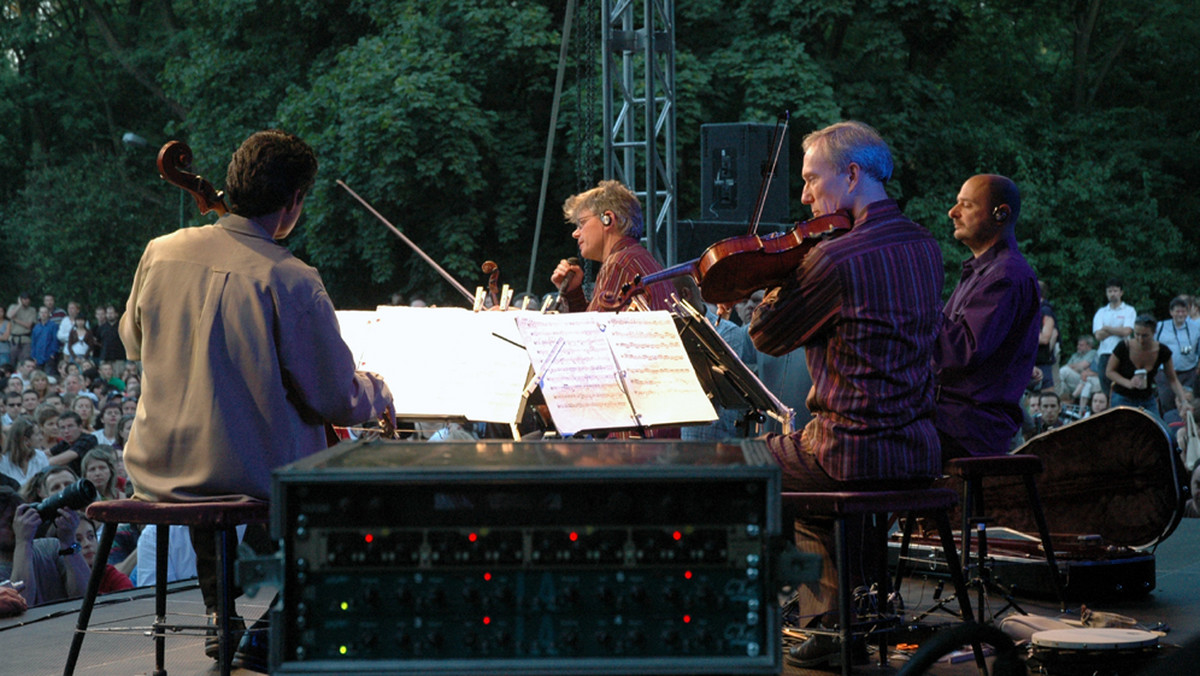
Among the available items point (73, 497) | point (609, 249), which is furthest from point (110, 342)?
point (73, 497)

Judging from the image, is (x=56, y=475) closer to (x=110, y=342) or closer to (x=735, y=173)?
(x=735, y=173)

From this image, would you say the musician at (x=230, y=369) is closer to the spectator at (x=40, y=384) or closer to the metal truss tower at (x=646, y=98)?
the metal truss tower at (x=646, y=98)

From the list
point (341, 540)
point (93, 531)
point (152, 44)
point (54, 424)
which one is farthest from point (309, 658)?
point (152, 44)

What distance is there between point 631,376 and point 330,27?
1545 centimetres

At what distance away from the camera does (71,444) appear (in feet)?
25.0

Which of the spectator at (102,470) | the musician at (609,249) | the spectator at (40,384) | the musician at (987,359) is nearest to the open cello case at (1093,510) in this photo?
the musician at (987,359)

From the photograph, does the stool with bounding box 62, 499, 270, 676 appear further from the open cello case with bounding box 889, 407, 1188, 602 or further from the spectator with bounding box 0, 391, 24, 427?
the spectator with bounding box 0, 391, 24, 427

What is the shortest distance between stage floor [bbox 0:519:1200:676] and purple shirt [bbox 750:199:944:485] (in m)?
0.79

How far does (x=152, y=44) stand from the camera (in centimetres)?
2266

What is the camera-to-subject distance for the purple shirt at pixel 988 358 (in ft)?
13.1

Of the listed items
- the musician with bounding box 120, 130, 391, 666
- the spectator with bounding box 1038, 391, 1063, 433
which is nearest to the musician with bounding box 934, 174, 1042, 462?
the musician with bounding box 120, 130, 391, 666

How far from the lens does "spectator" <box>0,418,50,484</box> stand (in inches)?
275

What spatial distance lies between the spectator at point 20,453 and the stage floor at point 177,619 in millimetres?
2148

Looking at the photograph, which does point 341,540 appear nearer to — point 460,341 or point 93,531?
point 460,341
